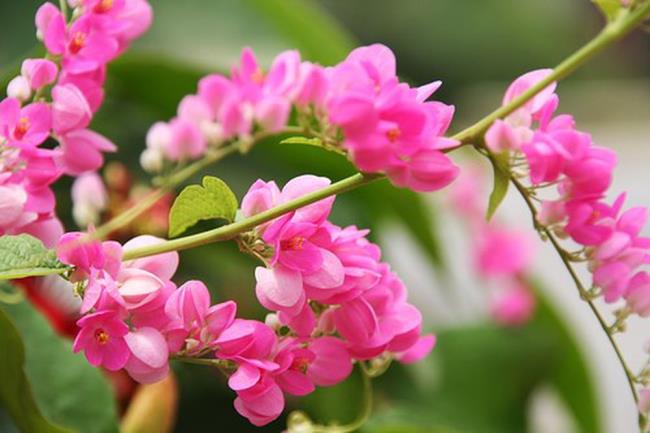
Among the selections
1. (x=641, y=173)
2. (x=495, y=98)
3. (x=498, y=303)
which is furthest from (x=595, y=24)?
(x=498, y=303)

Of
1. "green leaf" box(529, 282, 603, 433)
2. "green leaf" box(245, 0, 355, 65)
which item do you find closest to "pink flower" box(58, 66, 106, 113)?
"green leaf" box(245, 0, 355, 65)

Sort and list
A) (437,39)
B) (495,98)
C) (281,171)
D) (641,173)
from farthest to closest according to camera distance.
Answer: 1. (437,39)
2. (495,98)
3. (641,173)
4. (281,171)

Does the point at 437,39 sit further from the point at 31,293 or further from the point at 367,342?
the point at 367,342

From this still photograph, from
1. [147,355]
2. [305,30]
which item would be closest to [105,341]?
[147,355]

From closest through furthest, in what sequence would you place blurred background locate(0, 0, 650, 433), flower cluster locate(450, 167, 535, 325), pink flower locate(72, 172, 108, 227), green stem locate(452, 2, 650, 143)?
green stem locate(452, 2, 650, 143) < pink flower locate(72, 172, 108, 227) < blurred background locate(0, 0, 650, 433) < flower cluster locate(450, 167, 535, 325)

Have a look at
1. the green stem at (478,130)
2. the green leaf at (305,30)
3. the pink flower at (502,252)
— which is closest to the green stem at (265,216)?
the green stem at (478,130)

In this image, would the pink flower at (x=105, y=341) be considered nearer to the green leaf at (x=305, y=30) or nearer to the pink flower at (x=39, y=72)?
the pink flower at (x=39, y=72)

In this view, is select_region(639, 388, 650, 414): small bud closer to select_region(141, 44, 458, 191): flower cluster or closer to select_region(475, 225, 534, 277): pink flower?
select_region(141, 44, 458, 191): flower cluster

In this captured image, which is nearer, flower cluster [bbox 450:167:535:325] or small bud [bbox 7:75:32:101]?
small bud [bbox 7:75:32:101]
